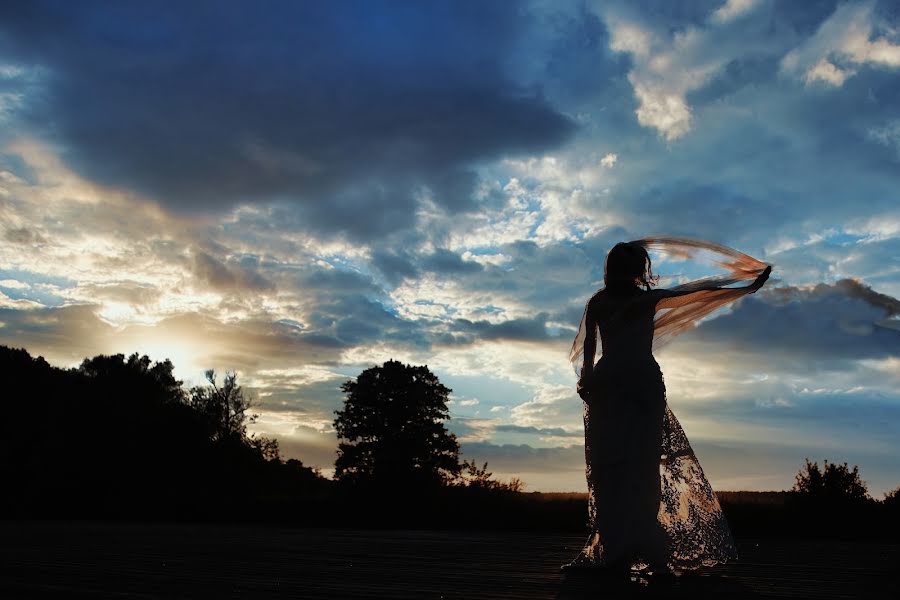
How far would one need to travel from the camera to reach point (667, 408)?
6.65 m

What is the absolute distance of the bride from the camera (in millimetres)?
6031

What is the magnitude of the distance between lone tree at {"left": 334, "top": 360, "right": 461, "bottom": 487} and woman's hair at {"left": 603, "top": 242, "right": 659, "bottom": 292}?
27.1 m

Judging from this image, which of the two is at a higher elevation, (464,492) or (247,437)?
(247,437)

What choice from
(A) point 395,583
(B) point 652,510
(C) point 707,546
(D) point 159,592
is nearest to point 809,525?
(C) point 707,546

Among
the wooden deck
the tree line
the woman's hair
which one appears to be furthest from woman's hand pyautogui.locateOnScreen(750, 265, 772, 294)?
the tree line

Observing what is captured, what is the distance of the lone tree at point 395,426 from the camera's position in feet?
108

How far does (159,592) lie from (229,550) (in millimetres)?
3943

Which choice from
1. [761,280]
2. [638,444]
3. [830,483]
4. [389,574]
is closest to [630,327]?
[638,444]

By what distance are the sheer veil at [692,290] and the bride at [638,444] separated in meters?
0.02

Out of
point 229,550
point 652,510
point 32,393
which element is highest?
point 32,393

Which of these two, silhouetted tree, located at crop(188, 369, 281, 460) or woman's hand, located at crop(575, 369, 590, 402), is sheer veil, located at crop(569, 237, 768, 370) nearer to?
woman's hand, located at crop(575, 369, 590, 402)

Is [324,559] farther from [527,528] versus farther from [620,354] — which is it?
[527,528]

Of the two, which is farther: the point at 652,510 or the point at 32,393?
the point at 32,393

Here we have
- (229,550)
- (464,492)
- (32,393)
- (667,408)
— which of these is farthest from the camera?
(32,393)
